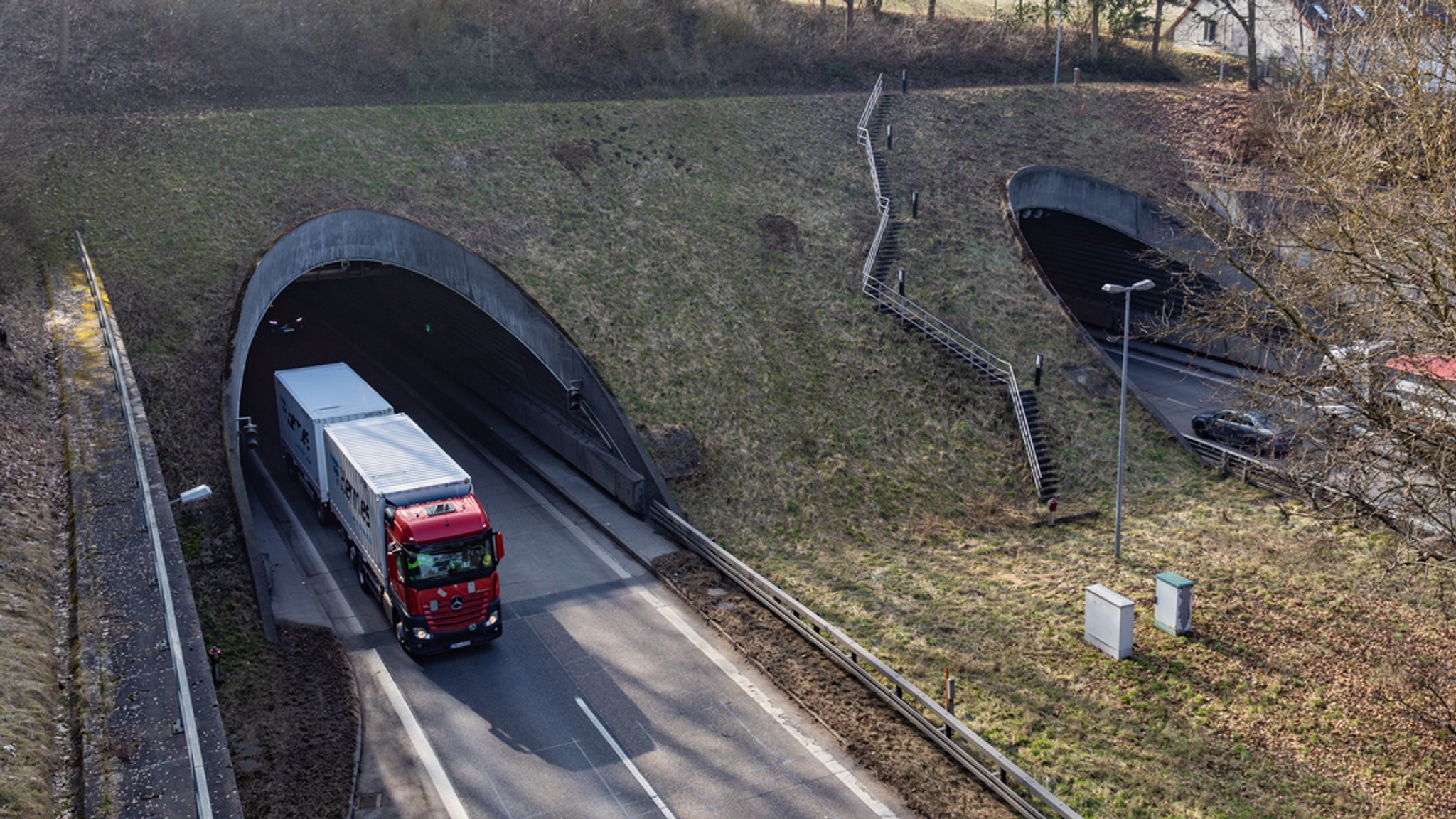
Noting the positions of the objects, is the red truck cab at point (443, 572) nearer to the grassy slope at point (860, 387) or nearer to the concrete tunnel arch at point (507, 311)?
the grassy slope at point (860, 387)

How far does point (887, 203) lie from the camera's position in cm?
4081

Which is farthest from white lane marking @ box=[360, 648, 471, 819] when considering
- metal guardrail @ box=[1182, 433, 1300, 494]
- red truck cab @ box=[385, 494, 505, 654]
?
metal guardrail @ box=[1182, 433, 1300, 494]

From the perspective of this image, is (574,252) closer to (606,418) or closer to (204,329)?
(606,418)

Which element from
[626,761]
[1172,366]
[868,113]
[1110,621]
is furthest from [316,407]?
[1172,366]

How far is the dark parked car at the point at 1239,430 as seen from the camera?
31.8m

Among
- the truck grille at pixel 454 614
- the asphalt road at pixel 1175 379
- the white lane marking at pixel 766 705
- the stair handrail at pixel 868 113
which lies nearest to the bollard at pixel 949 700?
the white lane marking at pixel 766 705

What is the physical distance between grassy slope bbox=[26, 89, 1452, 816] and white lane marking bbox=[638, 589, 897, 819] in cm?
275

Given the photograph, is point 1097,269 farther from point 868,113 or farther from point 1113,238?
point 868,113

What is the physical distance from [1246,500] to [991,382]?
7.93 metres

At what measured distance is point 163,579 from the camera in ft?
45.1

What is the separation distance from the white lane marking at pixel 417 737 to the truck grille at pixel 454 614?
4.28 feet

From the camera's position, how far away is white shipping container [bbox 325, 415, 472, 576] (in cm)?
2080

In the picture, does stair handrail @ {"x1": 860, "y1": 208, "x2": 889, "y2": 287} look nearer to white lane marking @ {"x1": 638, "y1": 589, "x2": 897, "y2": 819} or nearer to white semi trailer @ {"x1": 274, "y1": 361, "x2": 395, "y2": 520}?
white lane marking @ {"x1": 638, "y1": 589, "x2": 897, "y2": 819}

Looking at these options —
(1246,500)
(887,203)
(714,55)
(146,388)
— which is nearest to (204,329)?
(146,388)
